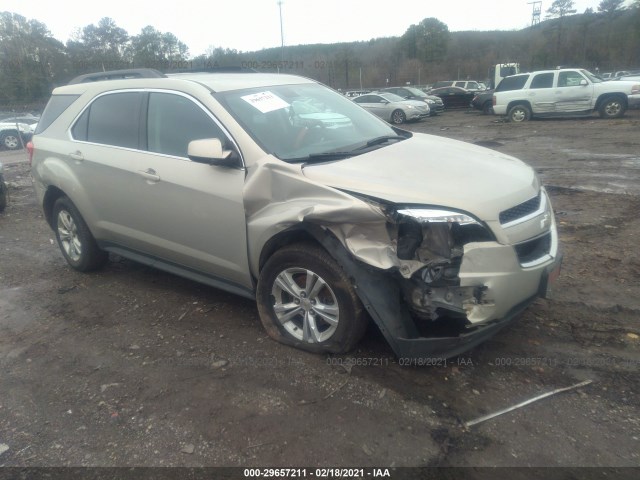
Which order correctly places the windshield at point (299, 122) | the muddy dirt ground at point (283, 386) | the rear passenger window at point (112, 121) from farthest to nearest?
the rear passenger window at point (112, 121)
the windshield at point (299, 122)
the muddy dirt ground at point (283, 386)

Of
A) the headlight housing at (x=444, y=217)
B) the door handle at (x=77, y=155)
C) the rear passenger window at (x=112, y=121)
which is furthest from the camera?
the door handle at (x=77, y=155)

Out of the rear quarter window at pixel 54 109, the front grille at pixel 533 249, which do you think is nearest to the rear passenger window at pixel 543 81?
the front grille at pixel 533 249

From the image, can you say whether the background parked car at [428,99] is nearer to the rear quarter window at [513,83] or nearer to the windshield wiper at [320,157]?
the rear quarter window at [513,83]

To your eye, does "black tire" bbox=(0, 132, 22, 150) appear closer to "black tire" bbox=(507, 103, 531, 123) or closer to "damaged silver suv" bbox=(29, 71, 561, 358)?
"black tire" bbox=(507, 103, 531, 123)

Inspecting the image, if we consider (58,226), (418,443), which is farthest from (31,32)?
(418,443)

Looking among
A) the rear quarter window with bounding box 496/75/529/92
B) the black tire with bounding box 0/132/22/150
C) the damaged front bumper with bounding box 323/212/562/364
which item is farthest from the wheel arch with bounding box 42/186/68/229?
the black tire with bounding box 0/132/22/150

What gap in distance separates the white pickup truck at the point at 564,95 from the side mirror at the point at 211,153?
1750 centimetres

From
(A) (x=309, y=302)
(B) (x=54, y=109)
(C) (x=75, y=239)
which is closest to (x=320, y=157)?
(A) (x=309, y=302)

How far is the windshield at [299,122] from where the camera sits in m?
3.63

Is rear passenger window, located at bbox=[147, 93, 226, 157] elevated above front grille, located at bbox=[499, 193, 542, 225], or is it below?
above

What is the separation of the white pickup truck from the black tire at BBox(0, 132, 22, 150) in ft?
65.7

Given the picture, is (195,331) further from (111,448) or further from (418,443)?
(418,443)

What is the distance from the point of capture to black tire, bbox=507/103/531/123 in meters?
19.0

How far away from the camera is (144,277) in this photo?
5160mm
